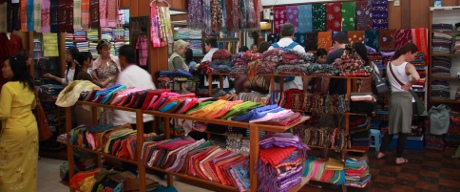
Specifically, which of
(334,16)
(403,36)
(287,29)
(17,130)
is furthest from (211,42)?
(17,130)

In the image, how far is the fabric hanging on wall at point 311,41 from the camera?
24.0 feet

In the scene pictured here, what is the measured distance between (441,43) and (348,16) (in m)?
1.56

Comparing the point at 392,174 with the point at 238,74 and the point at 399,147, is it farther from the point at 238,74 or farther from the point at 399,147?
the point at 238,74

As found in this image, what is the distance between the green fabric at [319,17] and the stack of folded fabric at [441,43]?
6.03ft

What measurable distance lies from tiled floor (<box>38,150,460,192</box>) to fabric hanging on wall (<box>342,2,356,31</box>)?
228cm

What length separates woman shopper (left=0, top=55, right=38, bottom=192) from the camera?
3801 mm

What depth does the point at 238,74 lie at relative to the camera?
501 centimetres

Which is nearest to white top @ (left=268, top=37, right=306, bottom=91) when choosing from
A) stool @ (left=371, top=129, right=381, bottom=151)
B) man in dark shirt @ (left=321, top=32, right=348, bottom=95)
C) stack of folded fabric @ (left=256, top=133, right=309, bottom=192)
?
man in dark shirt @ (left=321, top=32, right=348, bottom=95)

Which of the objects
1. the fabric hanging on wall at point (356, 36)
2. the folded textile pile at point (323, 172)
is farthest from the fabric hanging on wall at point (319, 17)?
the folded textile pile at point (323, 172)

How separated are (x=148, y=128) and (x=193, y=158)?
5.71ft

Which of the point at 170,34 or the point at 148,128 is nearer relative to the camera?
the point at 148,128

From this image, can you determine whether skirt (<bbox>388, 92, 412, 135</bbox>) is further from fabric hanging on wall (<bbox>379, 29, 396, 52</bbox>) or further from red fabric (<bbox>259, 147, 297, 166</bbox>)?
red fabric (<bbox>259, 147, 297, 166</bbox>)

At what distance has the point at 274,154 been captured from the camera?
8.20 ft

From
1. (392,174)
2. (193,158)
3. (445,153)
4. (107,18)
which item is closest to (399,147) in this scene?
(392,174)
